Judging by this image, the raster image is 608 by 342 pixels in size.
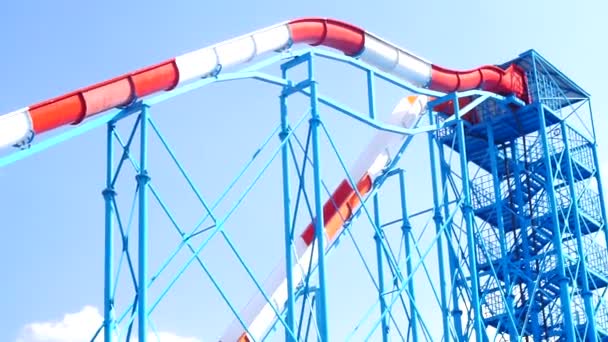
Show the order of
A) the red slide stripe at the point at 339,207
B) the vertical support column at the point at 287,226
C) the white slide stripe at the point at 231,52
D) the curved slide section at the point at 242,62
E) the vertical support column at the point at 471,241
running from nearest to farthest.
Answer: the curved slide section at the point at 242,62
the white slide stripe at the point at 231,52
the vertical support column at the point at 287,226
the vertical support column at the point at 471,241
the red slide stripe at the point at 339,207

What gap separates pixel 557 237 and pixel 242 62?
9986mm

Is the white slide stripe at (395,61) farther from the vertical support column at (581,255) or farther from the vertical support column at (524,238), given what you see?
the vertical support column at (581,255)

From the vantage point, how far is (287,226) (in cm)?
2069

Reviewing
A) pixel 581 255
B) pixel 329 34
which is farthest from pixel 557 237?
pixel 329 34

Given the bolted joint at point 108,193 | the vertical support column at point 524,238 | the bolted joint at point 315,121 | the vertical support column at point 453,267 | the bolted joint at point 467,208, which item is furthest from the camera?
the vertical support column at point 524,238

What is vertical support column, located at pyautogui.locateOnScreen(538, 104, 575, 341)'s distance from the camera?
2620 cm

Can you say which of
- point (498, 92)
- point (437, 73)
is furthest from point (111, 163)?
point (498, 92)

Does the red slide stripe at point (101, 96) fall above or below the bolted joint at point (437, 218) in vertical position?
below

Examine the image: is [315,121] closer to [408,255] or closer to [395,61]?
[395,61]

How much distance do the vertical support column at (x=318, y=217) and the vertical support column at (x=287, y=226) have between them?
0.49 metres

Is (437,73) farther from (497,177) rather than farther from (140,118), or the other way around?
(140,118)

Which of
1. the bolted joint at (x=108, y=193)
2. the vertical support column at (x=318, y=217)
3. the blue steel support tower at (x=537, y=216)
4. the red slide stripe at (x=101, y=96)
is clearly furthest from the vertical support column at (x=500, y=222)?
the bolted joint at (x=108, y=193)

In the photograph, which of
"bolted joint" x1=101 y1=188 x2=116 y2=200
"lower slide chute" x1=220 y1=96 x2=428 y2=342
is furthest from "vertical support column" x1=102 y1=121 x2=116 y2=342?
"lower slide chute" x1=220 y1=96 x2=428 y2=342

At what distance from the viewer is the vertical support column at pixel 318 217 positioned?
1942cm
